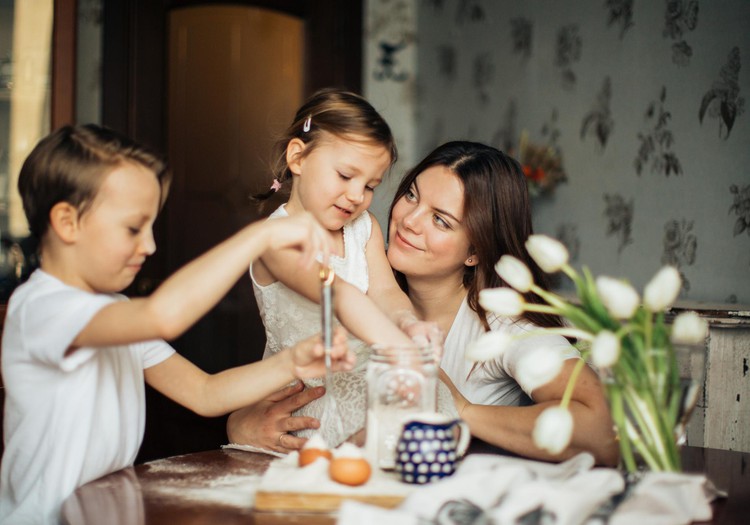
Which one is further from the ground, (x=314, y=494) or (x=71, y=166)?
(x=71, y=166)

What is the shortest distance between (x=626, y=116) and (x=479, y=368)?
156 centimetres

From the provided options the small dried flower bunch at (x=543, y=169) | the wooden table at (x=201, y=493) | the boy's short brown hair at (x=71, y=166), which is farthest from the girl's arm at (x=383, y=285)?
the small dried flower bunch at (x=543, y=169)

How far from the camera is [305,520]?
112 cm

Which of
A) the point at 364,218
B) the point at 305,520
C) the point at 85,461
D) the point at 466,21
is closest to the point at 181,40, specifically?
the point at 466,21

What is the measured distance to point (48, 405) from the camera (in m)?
1.29

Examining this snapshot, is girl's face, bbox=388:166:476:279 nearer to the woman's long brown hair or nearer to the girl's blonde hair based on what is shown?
the woman's long brown hair

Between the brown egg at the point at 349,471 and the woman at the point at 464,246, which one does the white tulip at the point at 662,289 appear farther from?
the woman at the point at 464,246

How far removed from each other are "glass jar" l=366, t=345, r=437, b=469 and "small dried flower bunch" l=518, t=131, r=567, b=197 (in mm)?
2299

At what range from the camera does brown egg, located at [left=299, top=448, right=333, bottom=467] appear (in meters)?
1.25

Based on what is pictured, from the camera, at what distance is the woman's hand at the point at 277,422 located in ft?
5.41

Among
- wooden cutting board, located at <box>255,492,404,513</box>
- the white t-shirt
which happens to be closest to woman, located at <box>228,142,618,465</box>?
the white t-shirt

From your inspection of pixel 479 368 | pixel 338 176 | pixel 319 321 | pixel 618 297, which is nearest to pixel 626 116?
pixel 479 368

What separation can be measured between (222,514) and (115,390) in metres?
0.36

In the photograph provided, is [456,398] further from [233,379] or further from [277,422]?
[233,379]
